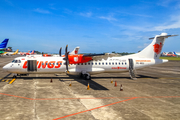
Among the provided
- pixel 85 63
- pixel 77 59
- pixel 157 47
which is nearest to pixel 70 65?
pixel 77 59

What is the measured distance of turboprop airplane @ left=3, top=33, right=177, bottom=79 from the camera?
20406 millimetres

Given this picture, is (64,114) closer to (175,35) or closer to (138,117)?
(138,117)

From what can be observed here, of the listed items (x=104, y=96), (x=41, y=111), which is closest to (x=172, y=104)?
(x=104, y=96)

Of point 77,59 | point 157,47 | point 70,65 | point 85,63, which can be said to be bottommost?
point 70,65

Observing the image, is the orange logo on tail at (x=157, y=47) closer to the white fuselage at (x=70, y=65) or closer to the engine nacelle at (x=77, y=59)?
the white fuselage at (x=70, y=65)

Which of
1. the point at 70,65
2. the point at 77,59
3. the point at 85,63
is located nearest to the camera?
the point at 77,59

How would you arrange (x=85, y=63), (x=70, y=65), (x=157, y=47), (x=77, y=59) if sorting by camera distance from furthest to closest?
(x=157, y=47), (x=85, y=63), (x=70, y=65), (x=77, y=59)

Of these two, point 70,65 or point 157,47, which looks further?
point 157,47

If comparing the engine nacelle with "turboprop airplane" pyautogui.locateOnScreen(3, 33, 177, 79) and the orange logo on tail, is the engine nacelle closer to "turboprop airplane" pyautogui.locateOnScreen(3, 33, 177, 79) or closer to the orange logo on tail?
"turboprop airplane" pyautogui.locateOnScreen(3, 33, 177, 79)

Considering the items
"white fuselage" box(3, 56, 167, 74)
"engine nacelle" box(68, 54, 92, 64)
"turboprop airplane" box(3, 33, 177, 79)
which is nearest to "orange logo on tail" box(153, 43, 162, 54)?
"turboprop airplane" box(3, 33, 177, 79)

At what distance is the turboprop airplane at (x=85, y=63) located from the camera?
20.4m

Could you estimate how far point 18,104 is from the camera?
10.6 meters

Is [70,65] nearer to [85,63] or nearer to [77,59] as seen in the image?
[77,59]

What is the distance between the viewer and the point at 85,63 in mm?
21828
